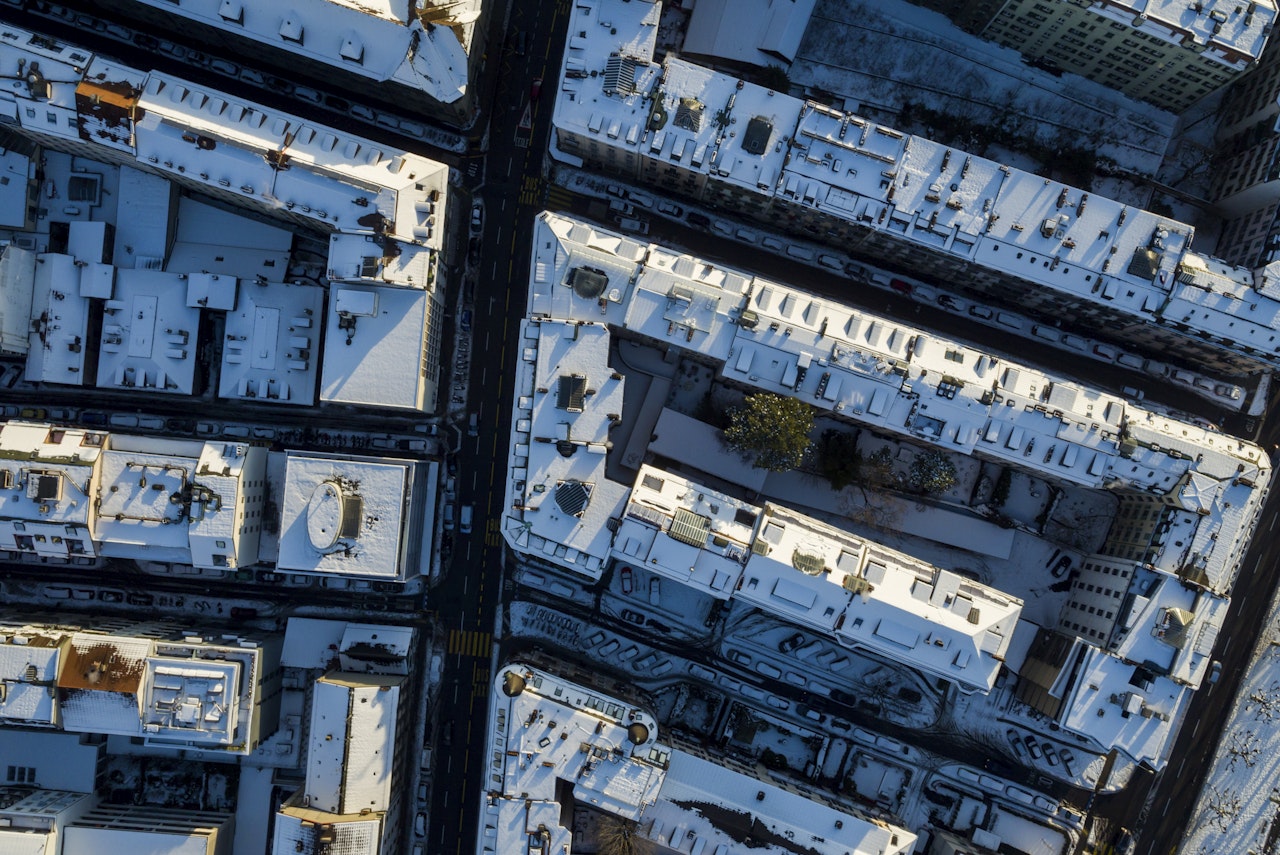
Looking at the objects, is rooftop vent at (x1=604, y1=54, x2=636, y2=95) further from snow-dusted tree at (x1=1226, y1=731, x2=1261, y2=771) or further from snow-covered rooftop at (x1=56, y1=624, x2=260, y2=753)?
snow-dusted tree at (x1=1226, y1=731, x2=1261, y2=771)

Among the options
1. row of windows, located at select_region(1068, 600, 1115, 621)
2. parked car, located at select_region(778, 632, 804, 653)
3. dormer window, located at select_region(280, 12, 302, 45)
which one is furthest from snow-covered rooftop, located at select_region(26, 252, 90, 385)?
row of windows, located at select_region(1068, 600, 1115, 621)

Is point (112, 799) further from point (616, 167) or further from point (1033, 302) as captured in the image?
point (1033, 302)

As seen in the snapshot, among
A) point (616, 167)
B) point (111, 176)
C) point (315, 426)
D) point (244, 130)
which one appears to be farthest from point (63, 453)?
point (616, 167)

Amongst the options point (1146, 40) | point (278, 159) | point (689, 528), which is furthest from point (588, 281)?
point (1146, 40)

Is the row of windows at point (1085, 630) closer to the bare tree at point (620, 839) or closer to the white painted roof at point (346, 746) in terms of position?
the bare tree at point (620, 839)

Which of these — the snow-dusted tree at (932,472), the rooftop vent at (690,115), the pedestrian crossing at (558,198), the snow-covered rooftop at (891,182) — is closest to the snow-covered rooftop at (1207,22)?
the snow-covered rooftop at (891,182)

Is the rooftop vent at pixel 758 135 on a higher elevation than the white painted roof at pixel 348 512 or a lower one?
higher
